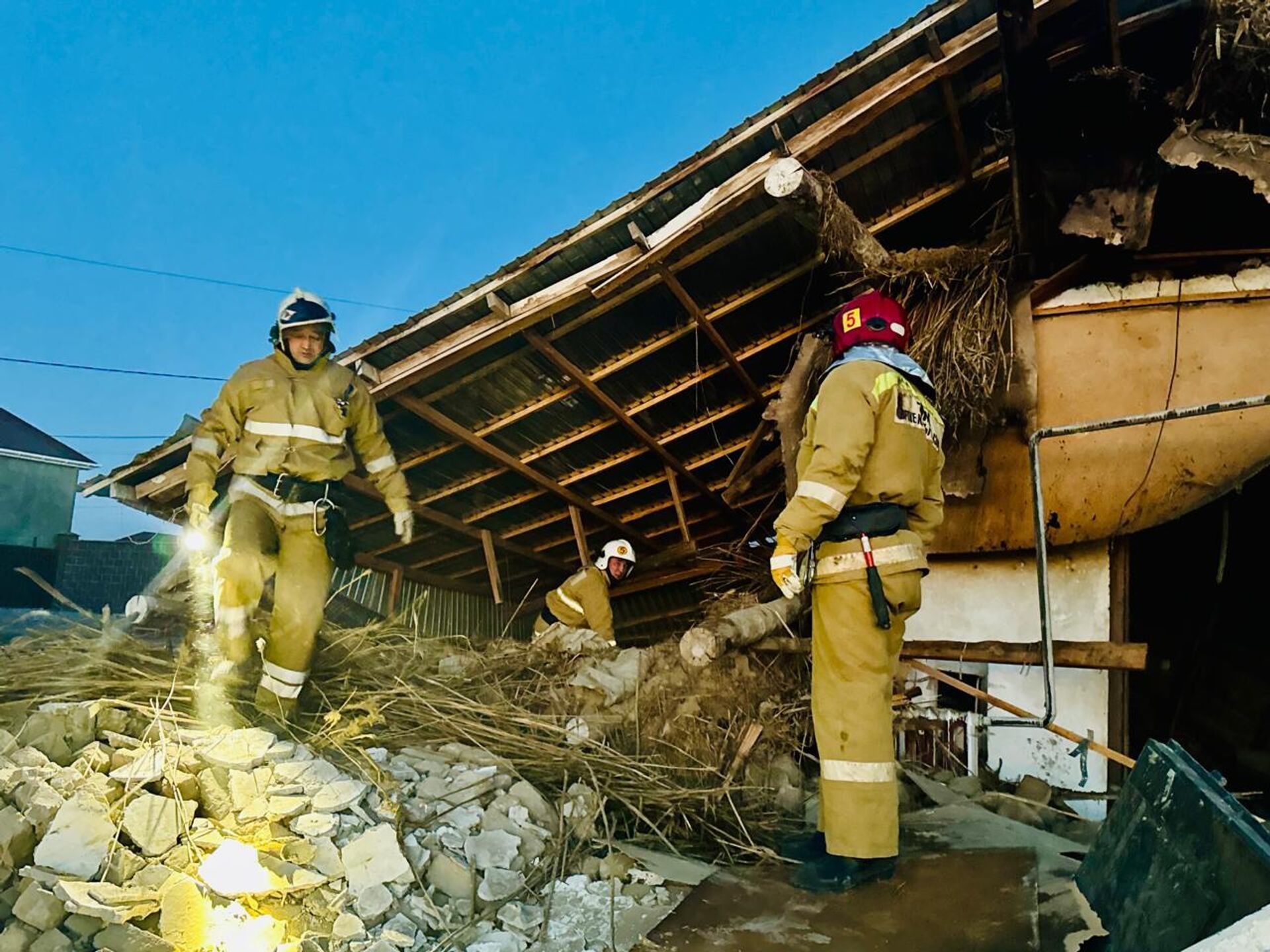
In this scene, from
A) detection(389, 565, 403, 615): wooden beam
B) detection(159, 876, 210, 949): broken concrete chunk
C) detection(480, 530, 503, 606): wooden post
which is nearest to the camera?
detection(159, 876, 210, 949): broken concrete chunk

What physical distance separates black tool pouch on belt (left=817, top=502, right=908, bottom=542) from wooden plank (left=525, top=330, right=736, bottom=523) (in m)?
2.35

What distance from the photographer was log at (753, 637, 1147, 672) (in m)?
3.75

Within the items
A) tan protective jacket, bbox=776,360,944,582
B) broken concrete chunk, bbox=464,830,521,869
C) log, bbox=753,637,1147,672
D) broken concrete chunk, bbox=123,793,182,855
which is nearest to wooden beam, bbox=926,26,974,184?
tan protective jacket, bbox=776,360,944,582

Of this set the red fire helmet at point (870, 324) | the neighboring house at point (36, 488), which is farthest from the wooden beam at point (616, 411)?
the neighboring house at point (36, 488)

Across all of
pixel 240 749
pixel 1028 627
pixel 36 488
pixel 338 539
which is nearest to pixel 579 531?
pixel 338 539

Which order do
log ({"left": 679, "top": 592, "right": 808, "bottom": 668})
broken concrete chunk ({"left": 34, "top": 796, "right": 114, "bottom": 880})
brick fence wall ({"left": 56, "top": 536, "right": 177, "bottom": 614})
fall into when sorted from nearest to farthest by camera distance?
broken concrete chunk ({"left": 34, "top": 796, "right": 114, "bottom": 880}) → log ({"left": 679, "top": 592, "right": 808, "bottom": 668}) → brick fence wall ({"left": 56, "top": 536, "right": 177, "bottom": 614})

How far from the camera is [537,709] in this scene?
4598mm

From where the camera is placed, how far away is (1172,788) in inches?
85.9

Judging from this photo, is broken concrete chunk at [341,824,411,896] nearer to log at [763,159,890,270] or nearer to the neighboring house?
log at [763,159,890,270]

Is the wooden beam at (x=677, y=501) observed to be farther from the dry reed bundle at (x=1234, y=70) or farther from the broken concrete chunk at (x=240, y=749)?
the dry reed bundle at (x=1234, y=70)

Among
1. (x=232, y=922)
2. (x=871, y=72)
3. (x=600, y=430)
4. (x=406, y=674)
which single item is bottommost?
(x=232, y=922)

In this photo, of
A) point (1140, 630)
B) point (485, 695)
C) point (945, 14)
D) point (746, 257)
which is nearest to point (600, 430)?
point (746, 257)

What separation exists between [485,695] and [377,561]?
336 centimetres

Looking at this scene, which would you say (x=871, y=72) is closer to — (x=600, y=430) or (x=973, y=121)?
(x=973, y=121)
